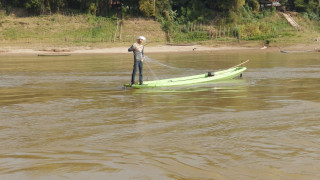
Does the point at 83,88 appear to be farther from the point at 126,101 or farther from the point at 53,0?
the point at 53,0

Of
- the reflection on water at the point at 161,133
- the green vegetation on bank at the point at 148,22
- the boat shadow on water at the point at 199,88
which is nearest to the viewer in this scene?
the reflection on water at the point at 161,133

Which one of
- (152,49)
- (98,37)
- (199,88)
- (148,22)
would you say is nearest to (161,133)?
(199,88)

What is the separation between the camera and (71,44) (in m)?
38.2

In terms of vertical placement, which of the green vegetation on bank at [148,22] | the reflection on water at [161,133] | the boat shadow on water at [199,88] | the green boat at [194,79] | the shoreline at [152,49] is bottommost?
the shoreline at [152,49]

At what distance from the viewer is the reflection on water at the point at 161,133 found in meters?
5.41

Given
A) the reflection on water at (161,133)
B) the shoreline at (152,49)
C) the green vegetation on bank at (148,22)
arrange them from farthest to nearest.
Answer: the green vegetation on bank at (148,22) < the shoreline at (152,49) < the reflection on water at (161,133)

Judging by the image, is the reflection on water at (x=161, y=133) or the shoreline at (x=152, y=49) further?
the shoreline at (x=152, y=49)

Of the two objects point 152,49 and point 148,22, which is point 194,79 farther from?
point 148,22

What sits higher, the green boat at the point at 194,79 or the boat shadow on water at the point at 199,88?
the green boat at the point at 194,79

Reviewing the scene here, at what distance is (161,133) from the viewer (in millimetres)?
7277

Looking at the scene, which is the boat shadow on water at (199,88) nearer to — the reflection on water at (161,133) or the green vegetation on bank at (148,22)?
the reflection on water at (161,133)

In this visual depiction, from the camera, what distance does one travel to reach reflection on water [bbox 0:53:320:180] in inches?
213

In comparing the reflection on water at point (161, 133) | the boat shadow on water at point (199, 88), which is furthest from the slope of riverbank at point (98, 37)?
the reflection on water at point (161, 133)

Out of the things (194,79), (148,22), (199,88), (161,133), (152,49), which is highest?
(148,22)
